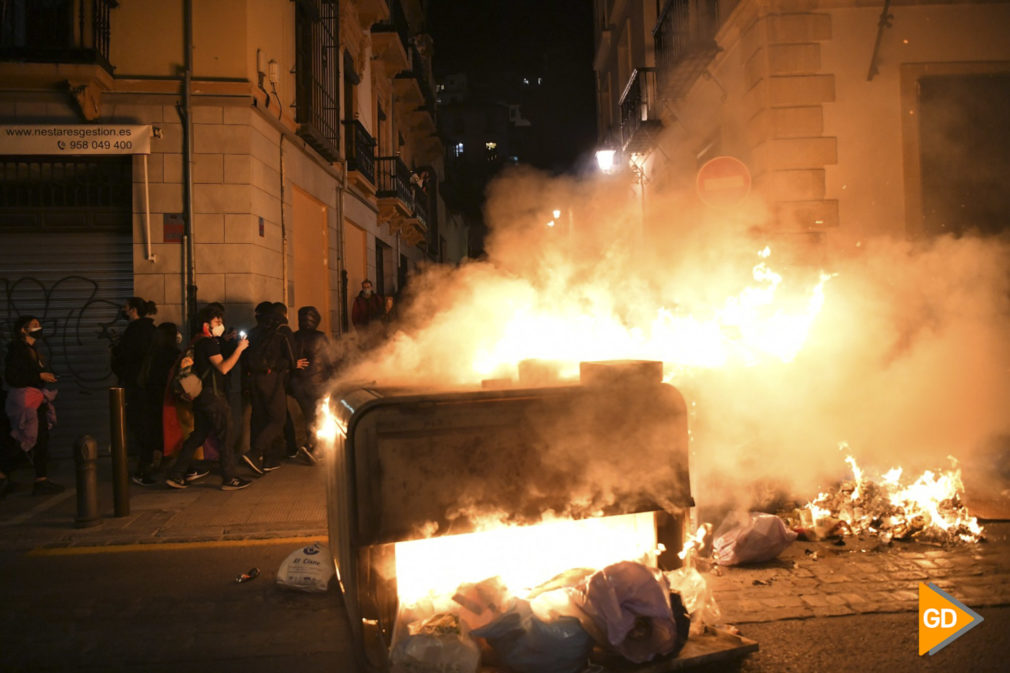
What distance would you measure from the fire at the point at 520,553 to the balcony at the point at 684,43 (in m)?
7.84

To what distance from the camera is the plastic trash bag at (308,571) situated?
4.01 m

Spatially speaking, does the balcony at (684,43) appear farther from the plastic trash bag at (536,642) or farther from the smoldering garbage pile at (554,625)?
the plastic trash bag at (536,642)

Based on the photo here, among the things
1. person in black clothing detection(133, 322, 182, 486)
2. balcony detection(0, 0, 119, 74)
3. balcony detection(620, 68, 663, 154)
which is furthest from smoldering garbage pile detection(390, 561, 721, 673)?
balcony detection(620, 68, 663, 154)

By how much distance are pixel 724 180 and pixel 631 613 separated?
5.70m

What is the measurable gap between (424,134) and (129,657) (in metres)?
21.5

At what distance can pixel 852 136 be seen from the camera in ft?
25.4

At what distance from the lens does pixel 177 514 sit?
582 centimetres

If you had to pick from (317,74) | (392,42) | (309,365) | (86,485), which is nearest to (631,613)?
(86,485)

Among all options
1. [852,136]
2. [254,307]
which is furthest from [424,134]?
[852,136]

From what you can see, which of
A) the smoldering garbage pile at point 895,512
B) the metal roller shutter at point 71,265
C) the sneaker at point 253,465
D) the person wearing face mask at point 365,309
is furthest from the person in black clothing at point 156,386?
the smoldering garbage pile at point 895,512

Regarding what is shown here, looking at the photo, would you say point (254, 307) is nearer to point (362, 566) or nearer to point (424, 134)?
point (362, 566)

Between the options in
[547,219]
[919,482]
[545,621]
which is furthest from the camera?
[547,219]

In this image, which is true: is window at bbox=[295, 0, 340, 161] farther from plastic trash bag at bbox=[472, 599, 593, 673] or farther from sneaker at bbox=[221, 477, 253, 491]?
plastic trash bag at bbox=[472, 599, 593, 673]

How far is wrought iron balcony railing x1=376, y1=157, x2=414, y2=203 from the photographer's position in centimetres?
1614
